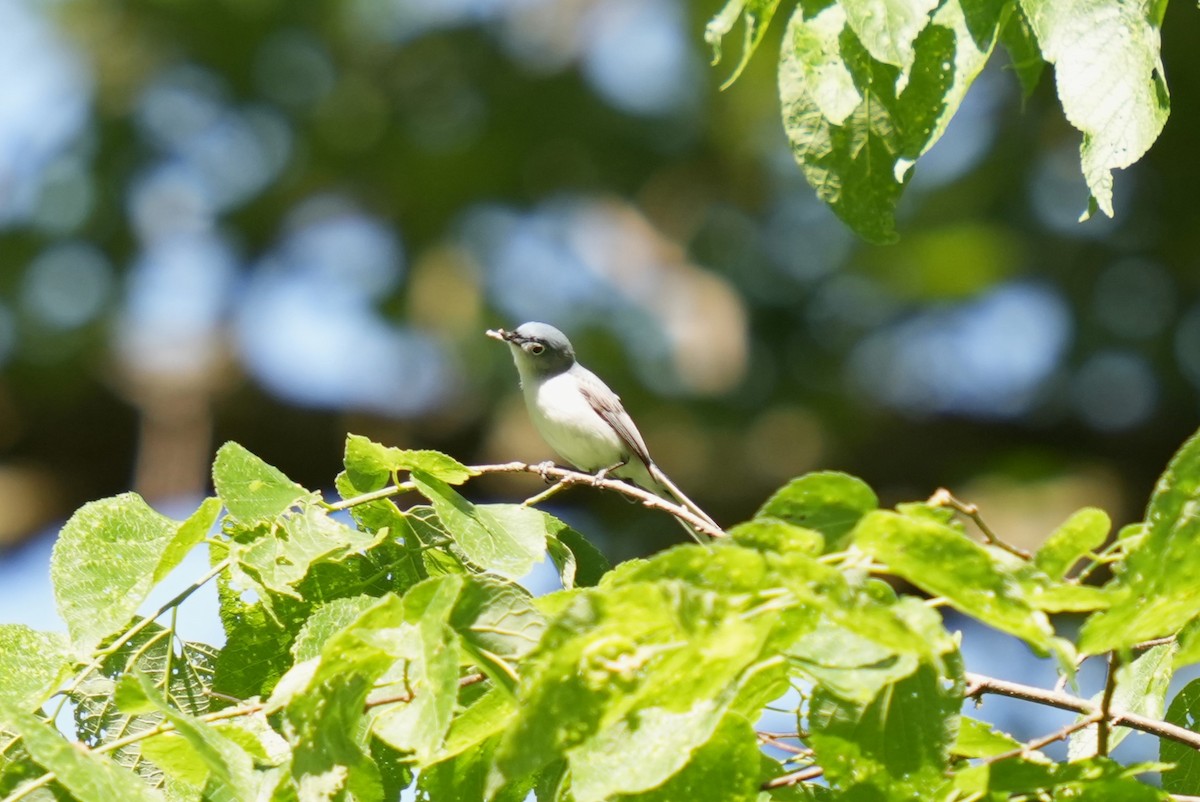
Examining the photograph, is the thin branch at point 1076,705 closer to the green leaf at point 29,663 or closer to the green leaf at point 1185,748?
the green leaf at point 1185,748

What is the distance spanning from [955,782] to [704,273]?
8.68 metres

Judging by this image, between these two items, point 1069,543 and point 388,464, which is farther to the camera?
point 388,464

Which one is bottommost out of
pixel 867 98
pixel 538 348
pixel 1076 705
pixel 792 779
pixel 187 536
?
pixel 538 348

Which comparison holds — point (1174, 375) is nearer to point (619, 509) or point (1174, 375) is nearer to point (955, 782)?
point (619, 509)

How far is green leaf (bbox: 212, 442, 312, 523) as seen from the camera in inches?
77.9

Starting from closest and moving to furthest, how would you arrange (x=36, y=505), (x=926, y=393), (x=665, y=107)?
(x=36, y=505)
(x=926, y=393)
(x=665, y=107)

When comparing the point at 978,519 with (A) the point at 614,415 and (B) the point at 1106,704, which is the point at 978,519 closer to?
(B) the point at 1106,704

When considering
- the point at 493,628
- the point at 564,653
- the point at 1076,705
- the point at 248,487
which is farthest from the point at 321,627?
the point at 1076,705

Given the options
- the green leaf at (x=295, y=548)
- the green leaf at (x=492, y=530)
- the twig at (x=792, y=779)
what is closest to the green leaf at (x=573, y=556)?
the green leaf at (x=492, y=530)

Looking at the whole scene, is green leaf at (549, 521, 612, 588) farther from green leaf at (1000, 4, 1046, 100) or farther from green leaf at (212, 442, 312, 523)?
green leaf at (1000, 4, 1046, 100)

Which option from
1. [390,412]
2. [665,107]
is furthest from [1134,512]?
[390,412]

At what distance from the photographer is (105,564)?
1896 millimetres

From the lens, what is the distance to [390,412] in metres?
8.99

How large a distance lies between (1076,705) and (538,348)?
155 inches
